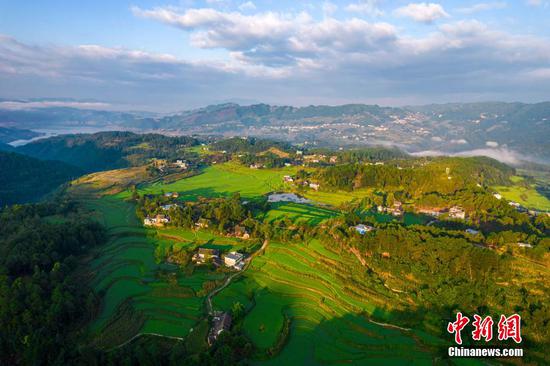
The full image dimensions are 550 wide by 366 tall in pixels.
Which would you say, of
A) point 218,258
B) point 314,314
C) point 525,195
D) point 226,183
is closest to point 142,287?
point 218,258

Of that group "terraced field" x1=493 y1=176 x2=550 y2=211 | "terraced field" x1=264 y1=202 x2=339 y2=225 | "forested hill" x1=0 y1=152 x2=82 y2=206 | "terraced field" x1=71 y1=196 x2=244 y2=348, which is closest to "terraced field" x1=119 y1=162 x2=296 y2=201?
"terraced field" x1=264 y1=202 x2=339 y2=225

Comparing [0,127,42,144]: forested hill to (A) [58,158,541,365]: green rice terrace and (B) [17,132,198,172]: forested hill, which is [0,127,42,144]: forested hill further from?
(A) [58,158,541,365]: green rice terrace

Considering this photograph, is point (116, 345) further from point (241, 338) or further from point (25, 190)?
point (25, 190)

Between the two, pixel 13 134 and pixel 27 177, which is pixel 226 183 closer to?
pixel 27 177

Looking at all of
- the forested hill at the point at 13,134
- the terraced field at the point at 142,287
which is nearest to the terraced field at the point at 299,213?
the terraced field at the point at 142,287

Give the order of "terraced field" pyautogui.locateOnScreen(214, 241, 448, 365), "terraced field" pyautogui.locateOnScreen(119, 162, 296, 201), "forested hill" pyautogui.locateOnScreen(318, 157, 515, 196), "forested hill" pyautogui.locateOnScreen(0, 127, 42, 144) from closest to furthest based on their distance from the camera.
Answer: "terraced field" pyautogui.locateOnScreen(214, 241, 448, 365) < "forested hill" pyautogui.locateOnScreen(318, 157, 515, 196) < "terraced field" pyautogui.locateOnScreen(119, 162, 296, 201) < "forested hill" pyautogui.locateOnScreen(0, 127, 42, 144)

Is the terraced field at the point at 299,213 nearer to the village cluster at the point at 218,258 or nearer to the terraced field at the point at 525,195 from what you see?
the village cluster at the point at 218,258

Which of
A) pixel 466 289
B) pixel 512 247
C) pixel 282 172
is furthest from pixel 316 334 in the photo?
pixel 282 172

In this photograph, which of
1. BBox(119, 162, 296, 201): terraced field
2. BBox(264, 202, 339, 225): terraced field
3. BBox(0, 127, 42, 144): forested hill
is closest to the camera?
BBox(264, 202, 339, 225): terraced field
